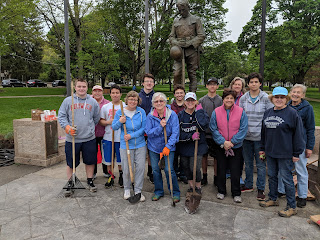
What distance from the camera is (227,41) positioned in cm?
2441

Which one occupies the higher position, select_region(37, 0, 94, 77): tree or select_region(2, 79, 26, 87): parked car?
select_region(37, 0, 94, 77): tree

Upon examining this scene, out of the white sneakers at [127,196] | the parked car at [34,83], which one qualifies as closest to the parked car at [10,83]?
the parked car at [34,83]

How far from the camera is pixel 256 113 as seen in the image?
427 cm

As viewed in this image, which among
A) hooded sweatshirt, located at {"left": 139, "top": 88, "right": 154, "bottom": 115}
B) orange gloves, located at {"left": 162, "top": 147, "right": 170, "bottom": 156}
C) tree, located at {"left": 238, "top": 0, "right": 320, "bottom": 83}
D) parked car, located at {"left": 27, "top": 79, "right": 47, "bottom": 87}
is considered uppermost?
tree, located at {"left": 238, "top": 0, "right": 320, "bottom": 83}

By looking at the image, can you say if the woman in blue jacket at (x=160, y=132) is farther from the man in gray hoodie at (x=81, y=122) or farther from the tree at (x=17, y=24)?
the tree at (x=17, y=24)

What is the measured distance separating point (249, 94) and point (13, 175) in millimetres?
4896

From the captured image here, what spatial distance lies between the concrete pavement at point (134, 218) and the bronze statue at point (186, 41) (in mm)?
3775

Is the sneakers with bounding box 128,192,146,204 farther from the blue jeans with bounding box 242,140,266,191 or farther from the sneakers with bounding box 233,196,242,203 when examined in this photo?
the blue jeans with bounding box 242,140,266,191

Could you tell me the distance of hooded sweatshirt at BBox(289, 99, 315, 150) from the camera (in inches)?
150

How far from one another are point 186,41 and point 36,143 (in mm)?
4535

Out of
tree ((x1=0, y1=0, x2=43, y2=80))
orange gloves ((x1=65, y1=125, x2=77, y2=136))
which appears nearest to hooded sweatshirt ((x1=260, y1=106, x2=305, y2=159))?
orange gloves ((x1=65, y1=125, x2=77, y2=136))

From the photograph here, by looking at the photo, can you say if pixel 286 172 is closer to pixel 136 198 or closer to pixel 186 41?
pixel 136 198

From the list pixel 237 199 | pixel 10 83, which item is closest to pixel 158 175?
pixel 237 199

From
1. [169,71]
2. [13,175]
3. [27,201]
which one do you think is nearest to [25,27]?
[169,71]
